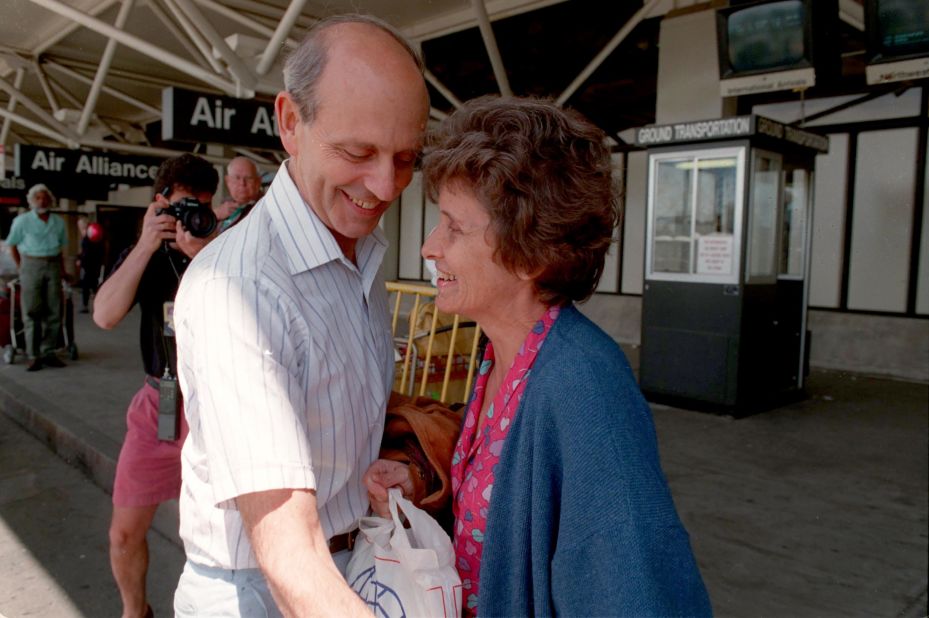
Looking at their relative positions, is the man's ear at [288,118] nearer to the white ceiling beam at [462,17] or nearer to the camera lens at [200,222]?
the camera lens at [200,222]

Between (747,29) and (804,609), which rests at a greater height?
(747,29)

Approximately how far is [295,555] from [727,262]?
5789 mm

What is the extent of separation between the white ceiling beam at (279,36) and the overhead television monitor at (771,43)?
10.8ft

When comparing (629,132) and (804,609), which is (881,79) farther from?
(629,132)

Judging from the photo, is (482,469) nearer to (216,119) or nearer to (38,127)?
(216,119)

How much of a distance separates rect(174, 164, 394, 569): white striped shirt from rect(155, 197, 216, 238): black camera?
1.44 m

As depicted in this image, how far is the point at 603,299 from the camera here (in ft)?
36.8

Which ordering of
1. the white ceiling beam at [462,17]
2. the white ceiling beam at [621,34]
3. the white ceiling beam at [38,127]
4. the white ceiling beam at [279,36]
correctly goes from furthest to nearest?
the white ceiling beam at [38,127], the white ceiling beam at [462,17], the white ceiling beam at [621,34], the white ceiling beam at [279,36]

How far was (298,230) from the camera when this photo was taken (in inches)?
51.3

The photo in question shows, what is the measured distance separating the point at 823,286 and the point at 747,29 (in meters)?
4.79

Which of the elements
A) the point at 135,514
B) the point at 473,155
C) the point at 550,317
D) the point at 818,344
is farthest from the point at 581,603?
the point at 818,344

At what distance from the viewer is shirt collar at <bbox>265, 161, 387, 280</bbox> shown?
50.4 inches

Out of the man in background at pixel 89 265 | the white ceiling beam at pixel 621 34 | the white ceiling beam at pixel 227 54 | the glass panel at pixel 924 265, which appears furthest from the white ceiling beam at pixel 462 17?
the man in background at pixel 89 265

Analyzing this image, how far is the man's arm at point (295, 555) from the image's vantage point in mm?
939
